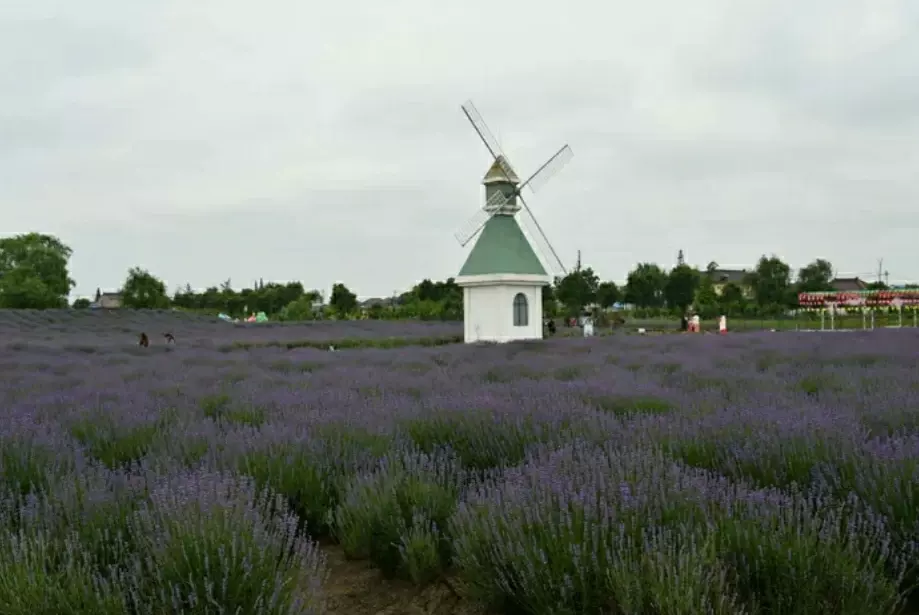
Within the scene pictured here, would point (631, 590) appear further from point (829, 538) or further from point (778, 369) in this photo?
point (778, 369)

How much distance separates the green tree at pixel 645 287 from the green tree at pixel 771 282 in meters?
7.95

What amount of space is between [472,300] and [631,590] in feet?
69.5

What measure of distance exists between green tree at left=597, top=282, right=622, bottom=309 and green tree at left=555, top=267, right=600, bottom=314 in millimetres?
4515

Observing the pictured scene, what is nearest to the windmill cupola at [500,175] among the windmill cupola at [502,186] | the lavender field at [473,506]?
the windmill cupola at [502,186]

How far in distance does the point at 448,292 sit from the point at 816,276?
34.5 meters

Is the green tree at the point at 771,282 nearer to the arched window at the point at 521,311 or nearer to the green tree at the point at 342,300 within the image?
the green tree at the point at 342,300

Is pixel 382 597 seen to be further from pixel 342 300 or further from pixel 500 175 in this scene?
pixel 342 300

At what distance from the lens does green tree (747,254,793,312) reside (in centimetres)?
6269

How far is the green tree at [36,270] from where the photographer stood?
6134 centimetres

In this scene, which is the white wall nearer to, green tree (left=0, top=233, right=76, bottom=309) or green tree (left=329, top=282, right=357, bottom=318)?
green tree (left=329, top=282, right=357, bottom=318)

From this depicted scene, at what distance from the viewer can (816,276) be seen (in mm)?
68312

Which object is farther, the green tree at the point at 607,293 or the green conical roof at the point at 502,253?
the green tree at the point at 607,293

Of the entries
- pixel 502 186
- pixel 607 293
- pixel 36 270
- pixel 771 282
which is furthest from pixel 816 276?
pixel 36 270

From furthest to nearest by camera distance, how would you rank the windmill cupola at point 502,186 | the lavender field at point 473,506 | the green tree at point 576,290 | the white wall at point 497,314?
the green tree at point 576,290 → the windmill cupola at point 502,186 → the white wall at point 497,314 → the lavender field at point 473,506
